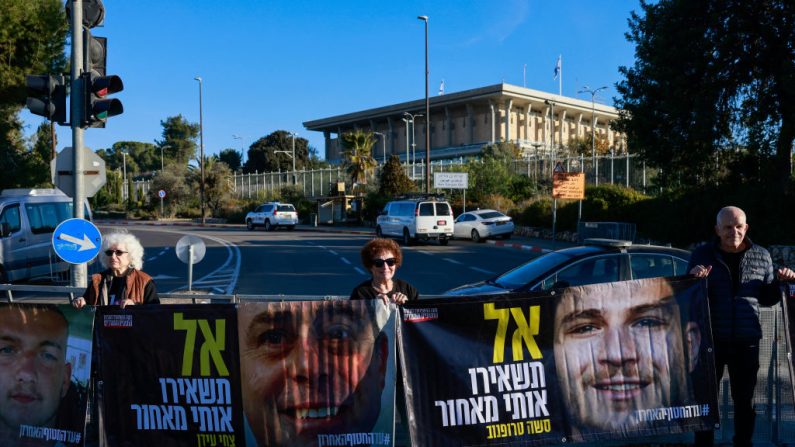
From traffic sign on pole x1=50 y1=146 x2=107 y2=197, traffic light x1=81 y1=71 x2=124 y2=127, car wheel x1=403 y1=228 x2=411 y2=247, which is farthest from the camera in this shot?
car wheel x1=403 y1=228 x2=411 y2=247

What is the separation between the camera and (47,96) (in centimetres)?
939

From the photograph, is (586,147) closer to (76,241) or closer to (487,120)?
(487,120)

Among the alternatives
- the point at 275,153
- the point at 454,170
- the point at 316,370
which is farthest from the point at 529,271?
the point at 275,153

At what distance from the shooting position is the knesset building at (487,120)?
7981 cm

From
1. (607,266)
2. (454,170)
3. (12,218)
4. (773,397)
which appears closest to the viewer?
(773,397)

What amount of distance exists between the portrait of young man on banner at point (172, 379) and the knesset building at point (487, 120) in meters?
71.8

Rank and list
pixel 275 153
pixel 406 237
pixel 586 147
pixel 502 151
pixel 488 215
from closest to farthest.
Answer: pixel 406 237, pixel 488 215, pixel 502 151, pixel 586 147, pixel 275 153

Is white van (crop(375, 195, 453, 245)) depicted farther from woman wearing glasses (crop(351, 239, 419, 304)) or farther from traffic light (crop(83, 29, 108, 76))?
woman wearing glasses (crop(351, 239, 419, 304))

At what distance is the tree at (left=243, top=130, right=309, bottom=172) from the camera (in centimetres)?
10919

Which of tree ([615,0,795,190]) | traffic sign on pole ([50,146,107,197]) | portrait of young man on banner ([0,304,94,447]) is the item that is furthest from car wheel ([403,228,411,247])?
portrait of young man on banner ([0,304,94,447])

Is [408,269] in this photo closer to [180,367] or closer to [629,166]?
[180,367]

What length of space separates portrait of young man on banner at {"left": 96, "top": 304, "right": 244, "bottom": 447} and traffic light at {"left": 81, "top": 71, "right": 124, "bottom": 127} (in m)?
5.22

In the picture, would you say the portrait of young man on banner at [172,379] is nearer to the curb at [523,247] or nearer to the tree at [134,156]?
the curb at [523,247]

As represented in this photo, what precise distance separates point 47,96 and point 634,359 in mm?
8175
